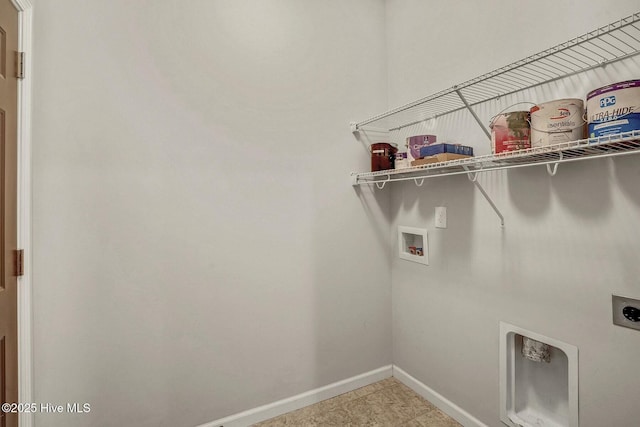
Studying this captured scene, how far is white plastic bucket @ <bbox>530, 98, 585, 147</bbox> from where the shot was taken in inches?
37.9

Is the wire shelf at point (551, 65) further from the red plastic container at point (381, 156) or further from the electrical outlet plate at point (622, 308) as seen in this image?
the electrical outlet plate at point (622, 308)

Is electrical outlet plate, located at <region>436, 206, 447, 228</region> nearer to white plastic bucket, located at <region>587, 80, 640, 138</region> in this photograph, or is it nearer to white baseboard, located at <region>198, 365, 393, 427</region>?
white plastic bucket, located at <region>587, 80, 640, 138</region>

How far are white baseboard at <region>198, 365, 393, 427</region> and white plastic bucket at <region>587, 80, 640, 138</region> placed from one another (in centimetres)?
180

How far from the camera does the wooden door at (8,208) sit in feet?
3.48

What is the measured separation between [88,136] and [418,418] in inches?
86.6

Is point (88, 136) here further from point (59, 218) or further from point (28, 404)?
point (28, 404)

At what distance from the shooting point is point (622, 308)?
40.6 inches

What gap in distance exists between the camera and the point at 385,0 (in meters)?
2.07

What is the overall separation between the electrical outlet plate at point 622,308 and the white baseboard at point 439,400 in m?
0.85

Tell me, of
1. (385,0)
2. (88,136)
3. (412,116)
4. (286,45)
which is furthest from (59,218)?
(385,0)

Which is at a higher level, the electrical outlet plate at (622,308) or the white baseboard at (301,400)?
the electrical outlet plate at (622,308)

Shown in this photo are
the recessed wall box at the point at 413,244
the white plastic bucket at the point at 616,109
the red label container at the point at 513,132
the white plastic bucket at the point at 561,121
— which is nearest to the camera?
the white plastic bucket at the point at 616,109

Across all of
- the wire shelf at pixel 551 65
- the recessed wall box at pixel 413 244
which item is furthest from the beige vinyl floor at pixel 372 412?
the wire shelf at pixel 551 65

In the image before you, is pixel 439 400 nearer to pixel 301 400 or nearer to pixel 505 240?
pixel 301 400
